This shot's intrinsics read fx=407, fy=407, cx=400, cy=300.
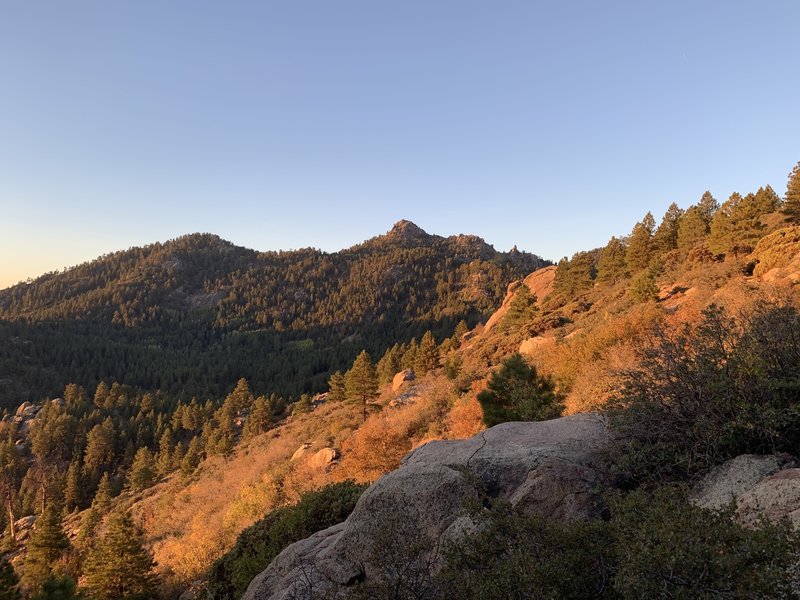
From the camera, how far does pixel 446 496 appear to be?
24.1 feet

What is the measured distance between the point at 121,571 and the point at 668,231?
2497 inches

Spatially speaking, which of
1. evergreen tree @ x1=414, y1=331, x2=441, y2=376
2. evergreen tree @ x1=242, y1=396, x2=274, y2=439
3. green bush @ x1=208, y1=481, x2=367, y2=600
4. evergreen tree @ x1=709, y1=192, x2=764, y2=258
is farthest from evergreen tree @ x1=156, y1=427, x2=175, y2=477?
evergreen tree @ x1=709, y1=192, x2=764, y2=258

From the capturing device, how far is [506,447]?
8.50 meters

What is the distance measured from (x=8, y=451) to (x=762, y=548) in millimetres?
112335

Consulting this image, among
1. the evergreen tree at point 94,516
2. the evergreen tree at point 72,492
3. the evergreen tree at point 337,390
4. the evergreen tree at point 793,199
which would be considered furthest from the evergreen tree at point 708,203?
the evergreen tree at point 72,492

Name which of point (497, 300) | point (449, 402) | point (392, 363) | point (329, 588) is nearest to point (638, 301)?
point (449, 402)

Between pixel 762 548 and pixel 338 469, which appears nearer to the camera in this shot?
pixel 762 548

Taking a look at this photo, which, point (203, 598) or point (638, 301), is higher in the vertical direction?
point (638, 301)

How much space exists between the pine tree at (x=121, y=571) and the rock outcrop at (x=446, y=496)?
2034 centimetres

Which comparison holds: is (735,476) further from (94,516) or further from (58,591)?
(94,516)

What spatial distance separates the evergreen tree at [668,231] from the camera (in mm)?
51688

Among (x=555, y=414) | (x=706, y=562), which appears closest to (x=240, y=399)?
(x=555, y=414)

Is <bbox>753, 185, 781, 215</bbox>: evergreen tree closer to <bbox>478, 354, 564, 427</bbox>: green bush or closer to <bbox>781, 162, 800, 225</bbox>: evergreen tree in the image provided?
<bbox>781, 162, 800, 225</bbox>: evergreen tree

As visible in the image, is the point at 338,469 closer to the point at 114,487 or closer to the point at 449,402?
the point at 449,402
